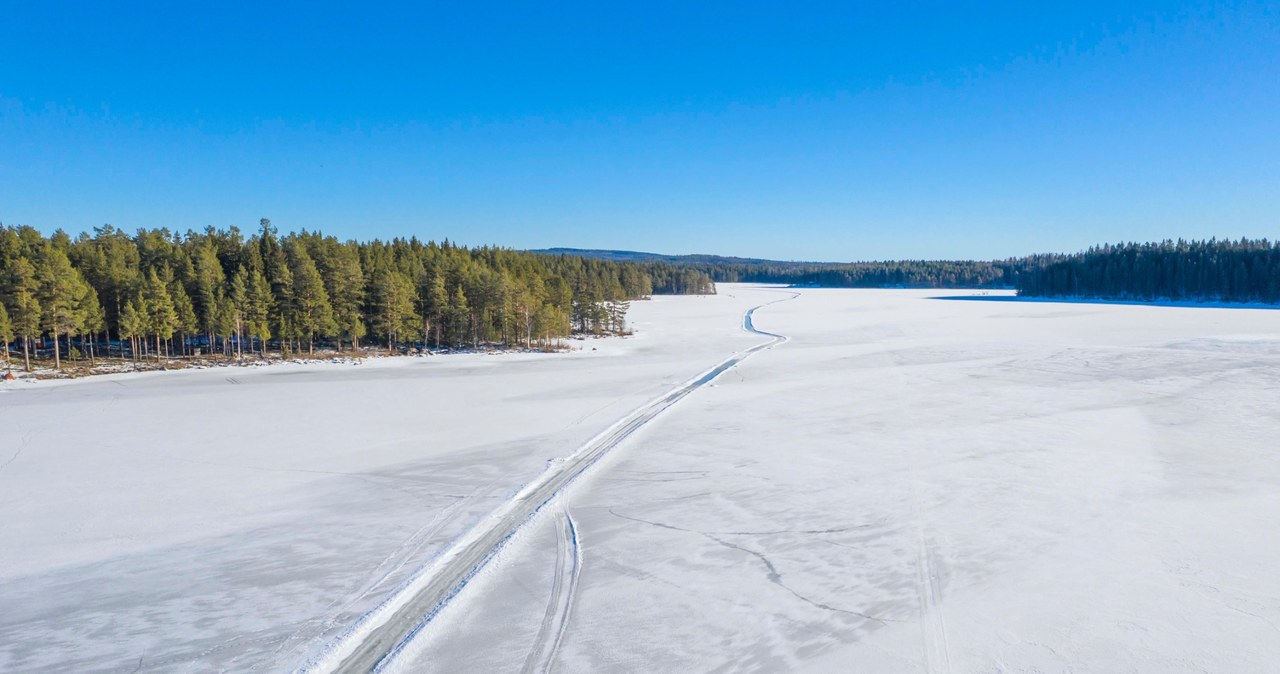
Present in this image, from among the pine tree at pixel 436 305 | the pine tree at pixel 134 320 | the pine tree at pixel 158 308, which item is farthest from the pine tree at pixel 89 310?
the pine tree at pixel 436 305

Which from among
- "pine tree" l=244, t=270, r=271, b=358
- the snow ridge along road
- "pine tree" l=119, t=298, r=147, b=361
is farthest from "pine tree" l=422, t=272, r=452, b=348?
the snow ridge along road

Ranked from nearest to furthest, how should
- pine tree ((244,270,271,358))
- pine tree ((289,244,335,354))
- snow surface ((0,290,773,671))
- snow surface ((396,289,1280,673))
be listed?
snow surface ((396,289,1280,673)) → snow surface ((0,290,773,671)) → pine tree ((244,270,271,358)) → pine tree ((289,244,335,354))

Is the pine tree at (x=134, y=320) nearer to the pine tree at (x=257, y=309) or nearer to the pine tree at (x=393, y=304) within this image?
the pine tree at (x=257, y=309)

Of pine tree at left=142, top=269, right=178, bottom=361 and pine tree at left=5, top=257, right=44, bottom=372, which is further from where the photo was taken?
pine tree at left=142, top=269, right=178, bottom=361

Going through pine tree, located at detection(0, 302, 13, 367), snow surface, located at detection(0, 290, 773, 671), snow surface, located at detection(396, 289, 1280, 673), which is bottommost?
snow surface, located at detection(396, 289, 1280, 673)

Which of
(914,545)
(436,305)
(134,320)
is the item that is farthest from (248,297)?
(914,545)

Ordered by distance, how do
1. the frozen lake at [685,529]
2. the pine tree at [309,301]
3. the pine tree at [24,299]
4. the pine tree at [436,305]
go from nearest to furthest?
the frozen lake at [685,529], the pine tree at [24,299], the pine tree at [309,301], the pine tree at [436,305]

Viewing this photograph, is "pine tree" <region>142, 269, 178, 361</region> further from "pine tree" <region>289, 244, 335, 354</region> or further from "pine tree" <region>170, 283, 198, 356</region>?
"pine tree" <region>289, 244, 335, 354</region>
